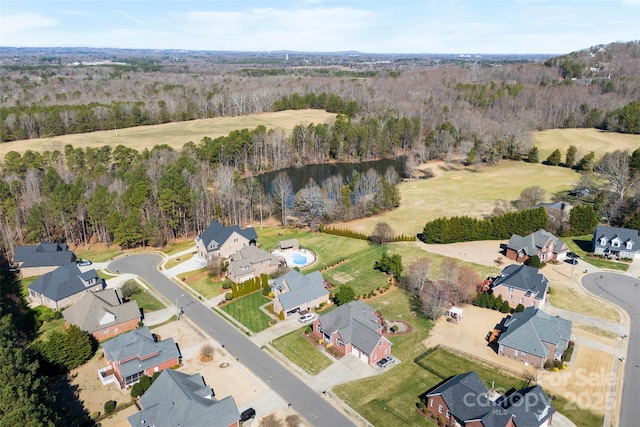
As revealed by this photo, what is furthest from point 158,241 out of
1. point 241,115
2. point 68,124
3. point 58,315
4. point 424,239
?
point 241,115

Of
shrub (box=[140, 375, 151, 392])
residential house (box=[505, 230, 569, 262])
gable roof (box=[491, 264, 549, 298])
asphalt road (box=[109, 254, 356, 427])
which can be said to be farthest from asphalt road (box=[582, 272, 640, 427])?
shrub (box=[140, 375, 151, 392])

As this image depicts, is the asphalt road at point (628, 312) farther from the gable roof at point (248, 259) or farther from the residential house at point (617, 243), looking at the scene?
the gable roof at point (248, 259)

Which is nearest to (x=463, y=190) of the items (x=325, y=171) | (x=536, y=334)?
(x=325, y=171)

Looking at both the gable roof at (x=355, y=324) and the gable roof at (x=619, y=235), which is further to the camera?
the gable roof at (x=619, y=235)

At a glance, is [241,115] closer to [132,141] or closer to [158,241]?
[132,141]

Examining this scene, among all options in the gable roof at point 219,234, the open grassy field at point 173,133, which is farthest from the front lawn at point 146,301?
the open grassy field at point 173,133

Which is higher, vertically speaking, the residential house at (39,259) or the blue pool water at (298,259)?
the residential house at (39,259)

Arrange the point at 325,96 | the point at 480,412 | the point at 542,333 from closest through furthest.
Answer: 1. the point at 480,412
2. the point at 542,333
3. the point at 325,96
